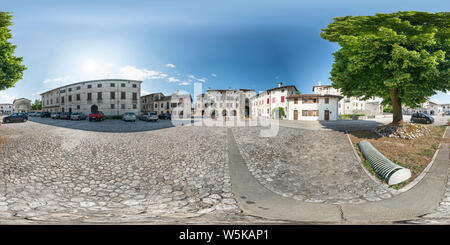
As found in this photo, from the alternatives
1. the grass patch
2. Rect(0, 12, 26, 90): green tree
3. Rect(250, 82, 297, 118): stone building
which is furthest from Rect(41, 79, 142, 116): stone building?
Rect(250, 82, 297, 118): stone building

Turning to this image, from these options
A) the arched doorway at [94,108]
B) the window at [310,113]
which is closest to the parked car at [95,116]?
the arched doorway at [94,108]

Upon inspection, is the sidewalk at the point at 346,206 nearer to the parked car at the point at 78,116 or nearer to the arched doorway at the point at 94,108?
the arched doorway at the point at 94,108

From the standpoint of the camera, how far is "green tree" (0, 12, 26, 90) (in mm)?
7680

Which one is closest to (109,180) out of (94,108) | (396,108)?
(94,108)

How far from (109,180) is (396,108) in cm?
1564

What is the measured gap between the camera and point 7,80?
9031 millimetres

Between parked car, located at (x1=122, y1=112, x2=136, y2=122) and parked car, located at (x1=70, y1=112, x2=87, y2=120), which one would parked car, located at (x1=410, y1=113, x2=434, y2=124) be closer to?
parked car, located at (x1=122, y1=112, x2=136, y2=122)

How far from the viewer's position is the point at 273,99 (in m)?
42.8

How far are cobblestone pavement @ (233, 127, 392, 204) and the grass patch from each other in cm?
75

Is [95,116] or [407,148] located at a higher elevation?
[95,116]

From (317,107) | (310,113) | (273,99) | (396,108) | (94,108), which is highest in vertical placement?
(273,99)

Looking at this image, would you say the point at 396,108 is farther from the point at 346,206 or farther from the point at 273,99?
the point at 273,99
